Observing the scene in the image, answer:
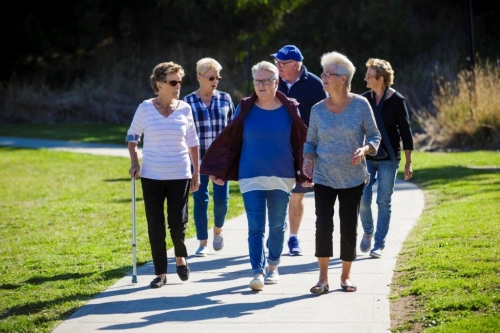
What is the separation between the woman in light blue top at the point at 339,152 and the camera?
25.1 feet

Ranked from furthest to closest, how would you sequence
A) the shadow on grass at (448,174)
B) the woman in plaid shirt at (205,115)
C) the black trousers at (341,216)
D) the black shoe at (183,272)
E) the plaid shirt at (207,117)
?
the shadow on grass at (448,174) → the plaid shirt at (207,117) → the woman in plaid shirt at (205,115) → the black shoe at (183,272) → the black trousers at (341,216)

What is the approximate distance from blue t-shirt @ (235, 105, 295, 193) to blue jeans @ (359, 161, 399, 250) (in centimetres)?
160

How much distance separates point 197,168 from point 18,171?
11.9 m

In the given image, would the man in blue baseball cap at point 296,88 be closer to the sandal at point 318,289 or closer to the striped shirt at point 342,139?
the striped shirt at point 342,139

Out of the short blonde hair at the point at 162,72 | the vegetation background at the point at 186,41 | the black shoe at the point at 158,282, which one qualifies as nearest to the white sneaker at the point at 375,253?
the black shoe at the point at 158,282

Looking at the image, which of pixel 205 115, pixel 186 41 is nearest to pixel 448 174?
pixel 205 115

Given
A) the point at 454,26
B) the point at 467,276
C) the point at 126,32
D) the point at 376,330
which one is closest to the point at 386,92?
the point at 467,276

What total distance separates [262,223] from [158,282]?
1.02m

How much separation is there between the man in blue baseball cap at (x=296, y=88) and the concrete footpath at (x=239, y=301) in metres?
0.29

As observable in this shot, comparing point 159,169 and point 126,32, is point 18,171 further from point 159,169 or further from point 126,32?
point 126,32

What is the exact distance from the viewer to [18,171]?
1961 centimetres

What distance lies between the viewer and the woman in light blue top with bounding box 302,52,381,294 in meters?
7.64

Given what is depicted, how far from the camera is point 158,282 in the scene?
8.18m

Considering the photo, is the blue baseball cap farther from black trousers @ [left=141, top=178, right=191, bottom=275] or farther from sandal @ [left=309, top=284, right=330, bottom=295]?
sandal @ [left=309, top=284, right=330, bottom=295]
